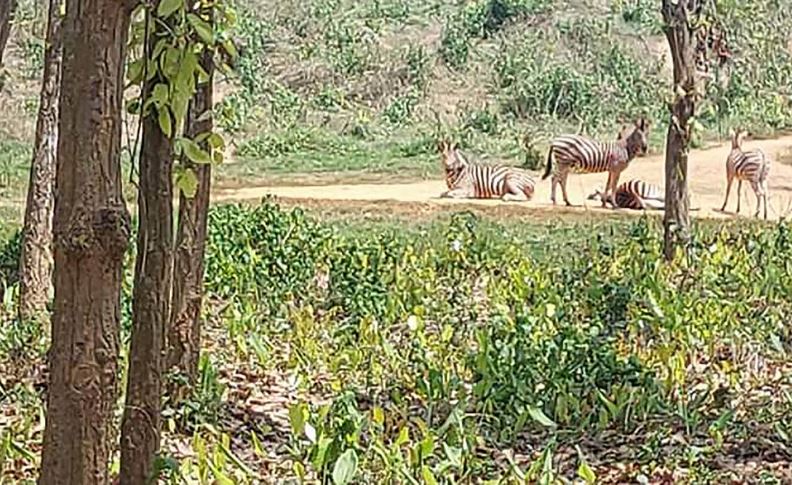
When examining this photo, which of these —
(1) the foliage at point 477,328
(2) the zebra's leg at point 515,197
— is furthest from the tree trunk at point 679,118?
(2) the zebra's leg at point 515,197

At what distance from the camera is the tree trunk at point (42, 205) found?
703cm

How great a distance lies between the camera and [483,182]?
1500 centimetres

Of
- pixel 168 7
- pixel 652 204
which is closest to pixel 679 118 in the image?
pixel 652 204

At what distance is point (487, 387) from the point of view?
17.3 ft

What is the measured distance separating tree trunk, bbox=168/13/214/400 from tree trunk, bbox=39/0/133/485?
2.38 meters

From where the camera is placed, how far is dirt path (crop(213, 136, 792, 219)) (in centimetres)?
1399

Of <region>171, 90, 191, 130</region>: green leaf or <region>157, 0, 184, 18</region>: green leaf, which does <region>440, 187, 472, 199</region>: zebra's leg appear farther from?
<region>157, 0, 184, 18</region>: green leaf

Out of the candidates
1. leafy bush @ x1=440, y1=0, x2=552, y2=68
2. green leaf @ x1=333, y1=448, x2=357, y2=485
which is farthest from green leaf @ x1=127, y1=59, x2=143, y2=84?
leafy bush @ x1=440, y1=0, x2=552, y2=68

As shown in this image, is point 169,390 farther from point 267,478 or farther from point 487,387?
point 487,387

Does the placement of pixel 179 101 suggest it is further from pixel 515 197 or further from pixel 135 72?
pixel 515 197

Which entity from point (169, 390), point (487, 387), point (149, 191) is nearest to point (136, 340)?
point (149, 191)

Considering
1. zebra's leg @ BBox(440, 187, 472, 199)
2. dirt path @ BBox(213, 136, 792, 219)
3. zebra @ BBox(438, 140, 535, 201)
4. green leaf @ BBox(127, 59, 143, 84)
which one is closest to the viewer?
green leaf @ BBox(127, 59, 143, 84)

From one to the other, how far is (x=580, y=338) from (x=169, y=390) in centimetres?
179

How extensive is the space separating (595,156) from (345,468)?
36.6ft
